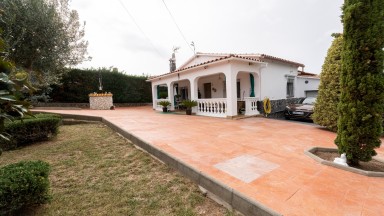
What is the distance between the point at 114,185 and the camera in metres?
2.82

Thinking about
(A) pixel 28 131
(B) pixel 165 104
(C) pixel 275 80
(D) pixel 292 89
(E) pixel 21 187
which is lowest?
(E) pixel 21 187

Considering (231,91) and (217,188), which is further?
(231,91)

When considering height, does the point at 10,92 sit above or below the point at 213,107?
above

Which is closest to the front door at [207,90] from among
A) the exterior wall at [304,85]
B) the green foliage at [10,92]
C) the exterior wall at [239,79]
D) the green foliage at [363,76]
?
the exterior wall at [239,79]

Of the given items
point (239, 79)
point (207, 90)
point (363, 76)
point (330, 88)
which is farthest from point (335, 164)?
point (207, 90)

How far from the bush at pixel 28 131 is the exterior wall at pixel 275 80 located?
10.2m

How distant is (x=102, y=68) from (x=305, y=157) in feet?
63.1

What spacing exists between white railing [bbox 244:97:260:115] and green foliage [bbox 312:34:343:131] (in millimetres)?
3901

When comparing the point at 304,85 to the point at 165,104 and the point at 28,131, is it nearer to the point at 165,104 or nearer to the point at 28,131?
the point at 165,104

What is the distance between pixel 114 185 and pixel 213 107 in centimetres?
798

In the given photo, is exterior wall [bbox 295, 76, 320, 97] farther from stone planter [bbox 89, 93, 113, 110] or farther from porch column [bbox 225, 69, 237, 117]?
stone planter [bbox 89, 93, 113, 110]

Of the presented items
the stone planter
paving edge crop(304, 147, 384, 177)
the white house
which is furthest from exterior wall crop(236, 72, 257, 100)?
the stone planter

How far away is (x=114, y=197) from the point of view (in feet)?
8.18

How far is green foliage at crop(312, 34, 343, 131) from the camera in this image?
5.52m
